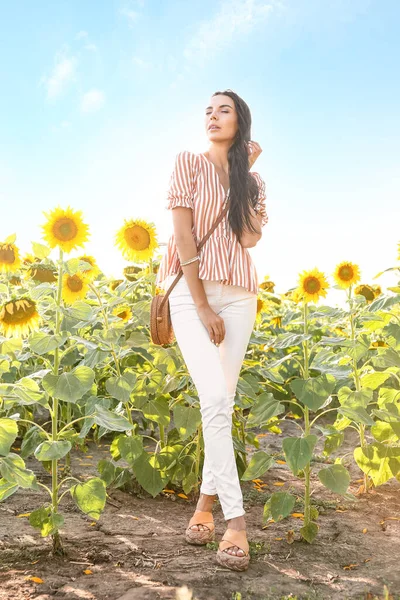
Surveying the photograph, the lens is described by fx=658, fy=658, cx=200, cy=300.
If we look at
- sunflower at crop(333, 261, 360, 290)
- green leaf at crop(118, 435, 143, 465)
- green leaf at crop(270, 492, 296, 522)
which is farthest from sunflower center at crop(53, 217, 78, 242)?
sunflower at crop(333, 261, 360, 290)

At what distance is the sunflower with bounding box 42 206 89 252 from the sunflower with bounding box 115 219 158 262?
756 mm

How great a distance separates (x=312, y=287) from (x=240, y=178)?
95 cm

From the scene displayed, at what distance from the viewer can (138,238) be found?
155 inches

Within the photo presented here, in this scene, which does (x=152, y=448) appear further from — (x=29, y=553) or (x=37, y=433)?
(x=29, y=553)

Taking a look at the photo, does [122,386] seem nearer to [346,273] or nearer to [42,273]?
[42,273]

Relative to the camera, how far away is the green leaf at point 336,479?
11.0 feet

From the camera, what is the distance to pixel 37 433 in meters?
3.73

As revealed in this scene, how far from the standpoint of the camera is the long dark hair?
3.26 m

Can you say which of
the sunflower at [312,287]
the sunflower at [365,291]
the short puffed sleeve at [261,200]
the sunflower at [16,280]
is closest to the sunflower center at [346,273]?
the sunflower at [312,287]

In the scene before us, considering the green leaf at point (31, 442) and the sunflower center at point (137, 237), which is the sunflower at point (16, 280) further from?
the green leaf at point (31, 442)

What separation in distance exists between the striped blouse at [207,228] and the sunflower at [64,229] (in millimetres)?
437

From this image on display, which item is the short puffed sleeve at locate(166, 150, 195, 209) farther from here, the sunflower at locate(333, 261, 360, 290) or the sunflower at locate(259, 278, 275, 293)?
the sunflower at locate(259, 278, 275, 293)

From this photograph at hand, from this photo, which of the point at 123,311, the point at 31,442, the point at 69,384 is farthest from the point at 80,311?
the point at 123,311

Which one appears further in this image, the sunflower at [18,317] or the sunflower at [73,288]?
the sunflower at [73,288]
